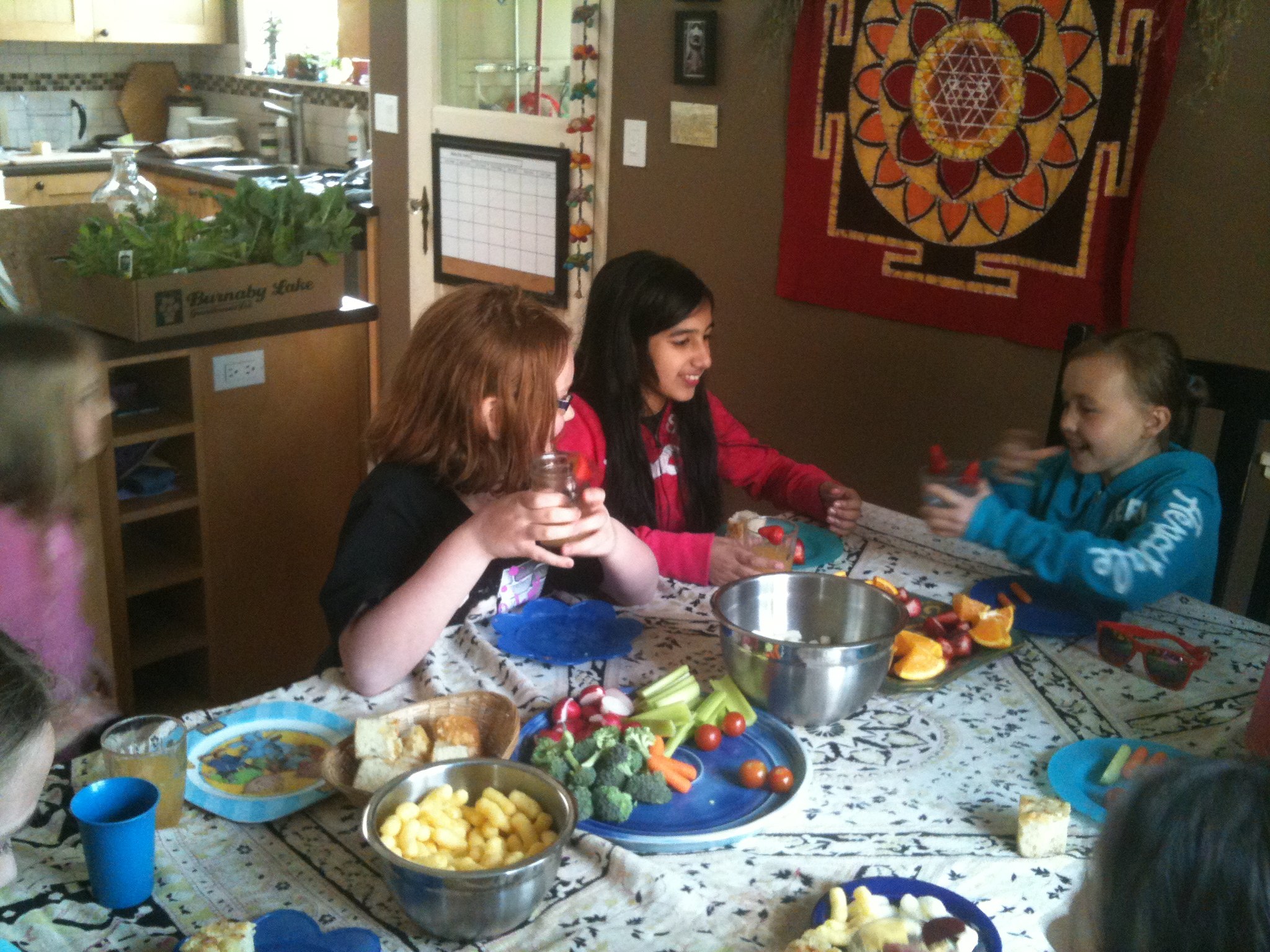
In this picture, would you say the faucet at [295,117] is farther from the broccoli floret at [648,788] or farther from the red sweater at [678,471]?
the broccoli floret at [648,788]

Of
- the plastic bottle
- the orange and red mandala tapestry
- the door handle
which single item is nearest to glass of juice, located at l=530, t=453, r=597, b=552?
the orange and red mandala tapestry

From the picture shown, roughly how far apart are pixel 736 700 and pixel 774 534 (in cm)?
50

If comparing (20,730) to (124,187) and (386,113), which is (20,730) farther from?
(386,113)

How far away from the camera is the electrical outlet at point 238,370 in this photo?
2.71m

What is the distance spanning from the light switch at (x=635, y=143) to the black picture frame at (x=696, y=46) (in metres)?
0.21

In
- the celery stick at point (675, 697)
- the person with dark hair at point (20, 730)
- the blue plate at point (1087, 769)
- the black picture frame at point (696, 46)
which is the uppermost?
the black picture frame at point (696, 46)

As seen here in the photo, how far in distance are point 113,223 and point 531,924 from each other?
2.26m

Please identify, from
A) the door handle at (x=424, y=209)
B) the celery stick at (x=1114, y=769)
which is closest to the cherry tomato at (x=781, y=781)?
the celery stick at (x=1114, y=769)

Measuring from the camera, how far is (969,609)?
1543mm

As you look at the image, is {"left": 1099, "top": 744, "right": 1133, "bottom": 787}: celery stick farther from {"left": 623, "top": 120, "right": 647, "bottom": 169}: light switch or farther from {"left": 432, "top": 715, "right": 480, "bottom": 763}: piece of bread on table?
{"left": 623, "top": 120, "right": 647, "bottom": 169}: light switch

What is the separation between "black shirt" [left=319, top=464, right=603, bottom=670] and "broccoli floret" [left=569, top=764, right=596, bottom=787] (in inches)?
16.0

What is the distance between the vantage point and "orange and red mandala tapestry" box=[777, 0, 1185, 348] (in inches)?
104

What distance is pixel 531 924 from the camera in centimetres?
98

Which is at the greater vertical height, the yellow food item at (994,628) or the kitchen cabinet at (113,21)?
the kitchen cabinet at (113,21)
